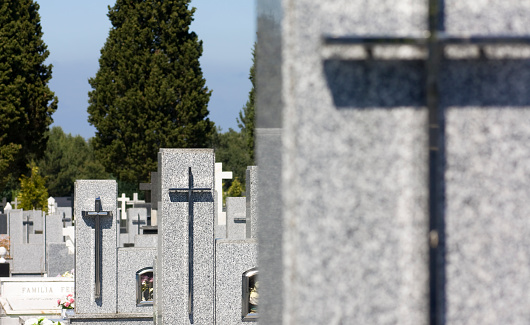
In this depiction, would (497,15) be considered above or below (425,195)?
above

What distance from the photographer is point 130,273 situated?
983cm

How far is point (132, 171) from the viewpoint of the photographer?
36906 mm

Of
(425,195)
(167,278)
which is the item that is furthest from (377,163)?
(167,278)

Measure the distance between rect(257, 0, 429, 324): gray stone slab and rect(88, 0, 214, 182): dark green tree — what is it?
35.6 metres

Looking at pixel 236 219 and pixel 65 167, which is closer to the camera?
pixel 236 219

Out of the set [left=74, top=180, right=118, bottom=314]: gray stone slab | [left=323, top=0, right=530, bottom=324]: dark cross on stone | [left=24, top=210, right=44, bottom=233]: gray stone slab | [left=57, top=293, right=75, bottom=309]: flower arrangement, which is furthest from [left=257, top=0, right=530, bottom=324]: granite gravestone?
[left=24, top=210, right=44, bottom=233]: gray stone slab

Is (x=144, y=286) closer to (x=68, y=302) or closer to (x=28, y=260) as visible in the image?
(x=68, y=302)

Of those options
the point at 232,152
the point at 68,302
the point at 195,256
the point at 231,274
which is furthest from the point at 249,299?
the point at 232,152

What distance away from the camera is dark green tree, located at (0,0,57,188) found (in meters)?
36.9

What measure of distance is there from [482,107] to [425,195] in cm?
21

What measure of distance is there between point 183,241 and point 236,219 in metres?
4.91

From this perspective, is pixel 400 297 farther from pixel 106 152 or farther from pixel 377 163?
pixel 106 152

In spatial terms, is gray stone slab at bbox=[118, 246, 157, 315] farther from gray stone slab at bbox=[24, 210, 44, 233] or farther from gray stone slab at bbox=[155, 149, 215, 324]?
gray stone slab at bbox=[24, 210, 44, 233]

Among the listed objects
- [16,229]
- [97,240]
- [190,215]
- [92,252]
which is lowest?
[16,229]
